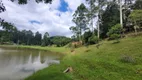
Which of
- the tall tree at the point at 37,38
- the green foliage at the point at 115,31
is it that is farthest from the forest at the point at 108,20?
the tall tree at the point at 37,38

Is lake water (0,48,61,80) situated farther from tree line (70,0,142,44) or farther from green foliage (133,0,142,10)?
green foliage (133,0,142,10)

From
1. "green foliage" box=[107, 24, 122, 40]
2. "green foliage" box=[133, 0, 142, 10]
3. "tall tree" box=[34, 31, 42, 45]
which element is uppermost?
"green foliage" box=[133, 0, 142, 10]

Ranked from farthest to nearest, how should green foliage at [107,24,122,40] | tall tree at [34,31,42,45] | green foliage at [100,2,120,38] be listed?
tall tree at [34,31,42,45]
green foliage at [100,2,120,38]
green foliage at [107,24,122,40]

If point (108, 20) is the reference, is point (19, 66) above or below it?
below

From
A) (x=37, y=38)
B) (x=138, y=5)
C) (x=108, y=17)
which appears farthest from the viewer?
(x=37, y=38)

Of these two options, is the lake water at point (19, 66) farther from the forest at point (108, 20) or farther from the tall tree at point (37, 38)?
the tall tree at point (37, 38)

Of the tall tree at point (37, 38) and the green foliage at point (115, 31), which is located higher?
the tall tree at point (37, 38)

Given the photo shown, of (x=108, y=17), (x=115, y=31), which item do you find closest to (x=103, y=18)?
(x=108, y=17)

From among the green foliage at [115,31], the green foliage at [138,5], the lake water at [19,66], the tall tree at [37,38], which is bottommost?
the lake water at [19,66]

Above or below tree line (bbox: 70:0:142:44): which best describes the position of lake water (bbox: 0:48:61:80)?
below

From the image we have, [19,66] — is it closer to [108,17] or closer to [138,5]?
[108,17]

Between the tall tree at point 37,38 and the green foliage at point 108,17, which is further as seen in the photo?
the tall tree at point 37,38

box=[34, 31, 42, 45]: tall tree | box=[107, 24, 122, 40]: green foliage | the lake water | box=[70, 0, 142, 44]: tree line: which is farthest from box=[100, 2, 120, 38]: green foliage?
box=[34, 31, 42, 45]: tall tree

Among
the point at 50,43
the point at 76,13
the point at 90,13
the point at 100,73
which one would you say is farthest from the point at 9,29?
the point at 50,43
